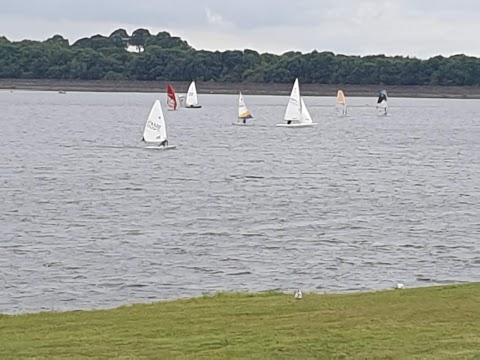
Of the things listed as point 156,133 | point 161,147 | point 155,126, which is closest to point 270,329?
point 155,126

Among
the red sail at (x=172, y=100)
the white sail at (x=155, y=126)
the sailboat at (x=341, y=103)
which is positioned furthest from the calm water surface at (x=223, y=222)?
the sailboat at (x=341, y=103)

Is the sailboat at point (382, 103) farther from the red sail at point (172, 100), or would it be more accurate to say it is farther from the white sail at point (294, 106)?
the white sail at point (294, 106)

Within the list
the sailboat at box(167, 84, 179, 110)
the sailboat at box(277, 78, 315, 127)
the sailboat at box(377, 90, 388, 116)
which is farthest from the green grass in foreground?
the sailboat at box(377, 90, 388, 116)

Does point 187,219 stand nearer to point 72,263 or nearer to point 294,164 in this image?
point 72,263

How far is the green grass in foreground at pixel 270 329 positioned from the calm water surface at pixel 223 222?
19.5ft

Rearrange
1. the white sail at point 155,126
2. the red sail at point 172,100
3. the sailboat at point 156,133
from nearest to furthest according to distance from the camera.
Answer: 1. the white sail at point 155,126
2. the sailboat at point 156,133
3. the red sail at point 172,100

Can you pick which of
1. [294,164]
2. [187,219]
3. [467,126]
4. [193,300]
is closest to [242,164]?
[294,164]

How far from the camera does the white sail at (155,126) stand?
6500 centimetres

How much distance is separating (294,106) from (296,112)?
9.32ft

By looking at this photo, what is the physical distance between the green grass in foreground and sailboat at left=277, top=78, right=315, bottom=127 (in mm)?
69691

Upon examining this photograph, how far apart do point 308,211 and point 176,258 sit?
11.0m

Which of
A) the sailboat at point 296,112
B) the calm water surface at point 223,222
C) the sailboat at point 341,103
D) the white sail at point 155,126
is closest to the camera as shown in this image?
the calm water surface at point 223,222

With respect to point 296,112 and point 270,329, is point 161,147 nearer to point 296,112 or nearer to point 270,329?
point 296,112

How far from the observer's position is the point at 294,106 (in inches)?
3556
